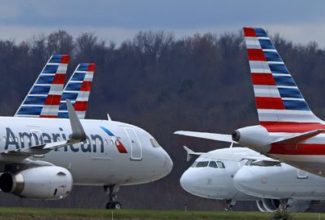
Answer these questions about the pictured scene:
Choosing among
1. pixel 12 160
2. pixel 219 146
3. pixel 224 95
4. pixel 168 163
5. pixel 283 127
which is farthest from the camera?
pixel 224 95

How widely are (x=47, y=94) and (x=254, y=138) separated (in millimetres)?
17751

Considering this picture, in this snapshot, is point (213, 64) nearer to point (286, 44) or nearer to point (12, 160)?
point (286, 44)

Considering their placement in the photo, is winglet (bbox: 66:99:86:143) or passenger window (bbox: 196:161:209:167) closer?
winglet (bbox: 66:99:86:143)

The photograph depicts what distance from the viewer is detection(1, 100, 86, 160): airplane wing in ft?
133

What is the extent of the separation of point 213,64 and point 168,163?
1306 inches

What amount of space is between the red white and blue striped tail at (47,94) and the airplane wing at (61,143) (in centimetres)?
1031

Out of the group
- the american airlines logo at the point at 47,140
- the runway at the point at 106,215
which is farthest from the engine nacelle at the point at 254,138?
the american airlines logo at the point at 47,140

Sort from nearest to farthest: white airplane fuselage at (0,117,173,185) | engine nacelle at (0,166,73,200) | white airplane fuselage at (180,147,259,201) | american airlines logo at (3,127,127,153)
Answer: engine nacelle at (0,166,73,200), american airlines logo at (3,127,127,153), white airplane fuselage at (0,117,173,185), white airplane fuselage at (180,147,259,201)

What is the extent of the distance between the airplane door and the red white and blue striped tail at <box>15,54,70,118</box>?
14.6 feet

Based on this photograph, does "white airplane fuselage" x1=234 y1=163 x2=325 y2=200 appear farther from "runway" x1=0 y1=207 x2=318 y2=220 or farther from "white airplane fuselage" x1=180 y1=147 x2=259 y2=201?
"runway" x1=0 y1=207 x2=318 y2=220

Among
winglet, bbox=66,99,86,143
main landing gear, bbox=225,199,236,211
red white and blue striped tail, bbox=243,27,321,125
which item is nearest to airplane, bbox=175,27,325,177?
red white and blue striped tail, bbox=243,27,321,125

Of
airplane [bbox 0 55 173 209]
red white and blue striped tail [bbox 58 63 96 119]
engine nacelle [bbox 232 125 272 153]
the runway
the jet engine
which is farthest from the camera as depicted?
the jet engine

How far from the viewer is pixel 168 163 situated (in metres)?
52.0

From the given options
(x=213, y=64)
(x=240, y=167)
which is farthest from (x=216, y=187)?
(x=213, y=64)
